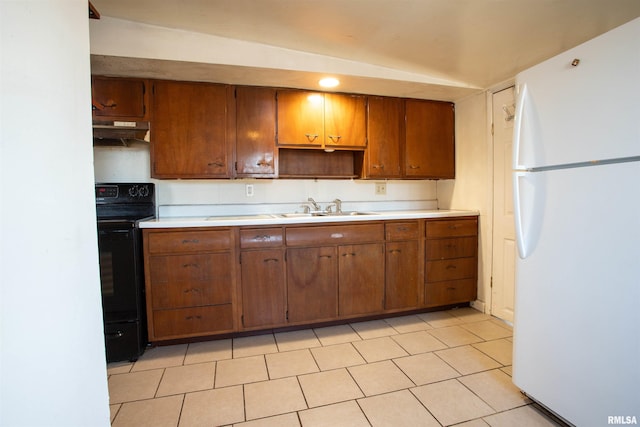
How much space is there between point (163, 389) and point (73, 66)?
5.51ft

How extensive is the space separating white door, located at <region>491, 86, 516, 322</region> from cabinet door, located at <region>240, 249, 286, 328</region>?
1.85 m

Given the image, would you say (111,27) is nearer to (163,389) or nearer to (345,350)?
(163,389)

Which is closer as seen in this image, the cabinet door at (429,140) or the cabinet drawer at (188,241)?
the cabinet drawer at (188,241)

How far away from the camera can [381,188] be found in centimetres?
324

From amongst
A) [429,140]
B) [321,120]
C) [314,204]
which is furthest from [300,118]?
[429,140]

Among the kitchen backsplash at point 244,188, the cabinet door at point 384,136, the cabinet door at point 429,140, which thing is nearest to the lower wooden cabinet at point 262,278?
the kitchen backsplash at point 244,188

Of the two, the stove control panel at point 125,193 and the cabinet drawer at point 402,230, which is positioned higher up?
the stove control panel at point 125,193

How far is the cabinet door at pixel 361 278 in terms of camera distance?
8.38ft

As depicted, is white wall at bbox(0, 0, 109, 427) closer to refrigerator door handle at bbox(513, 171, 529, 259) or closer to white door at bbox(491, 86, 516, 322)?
refrigerator door handle at bbox(513, 171, 529, 259)

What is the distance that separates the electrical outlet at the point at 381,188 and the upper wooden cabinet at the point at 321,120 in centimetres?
55

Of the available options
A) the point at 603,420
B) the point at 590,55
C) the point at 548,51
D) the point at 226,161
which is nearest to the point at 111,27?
the point at 226,161

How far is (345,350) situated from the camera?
7.25ft

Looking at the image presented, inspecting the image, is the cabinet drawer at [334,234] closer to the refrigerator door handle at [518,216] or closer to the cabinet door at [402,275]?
the cabinet door at [402,275]

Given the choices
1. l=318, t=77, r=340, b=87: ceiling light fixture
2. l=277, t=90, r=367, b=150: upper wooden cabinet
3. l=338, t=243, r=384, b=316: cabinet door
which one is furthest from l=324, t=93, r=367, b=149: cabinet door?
l=338, t=243, r=384, b=316: cabinet door
